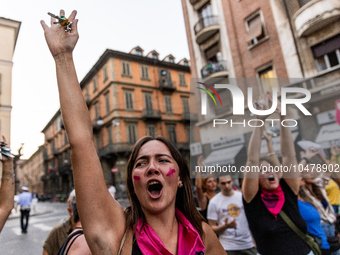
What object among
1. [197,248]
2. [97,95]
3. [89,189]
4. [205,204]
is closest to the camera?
[89,189]

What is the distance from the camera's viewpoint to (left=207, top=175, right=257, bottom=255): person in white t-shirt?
309cm

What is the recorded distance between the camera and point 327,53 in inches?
301

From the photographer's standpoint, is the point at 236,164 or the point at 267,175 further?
the point at 236,164

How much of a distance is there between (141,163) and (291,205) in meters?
1.55

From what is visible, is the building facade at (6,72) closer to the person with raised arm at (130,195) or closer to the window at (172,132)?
the person with raised arm at (130,195)

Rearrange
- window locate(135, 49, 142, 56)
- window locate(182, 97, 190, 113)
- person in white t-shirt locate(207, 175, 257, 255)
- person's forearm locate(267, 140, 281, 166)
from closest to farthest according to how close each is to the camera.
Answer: person's forearm locate(267, 140, 281, 166) → person in white t-shirt locate(207, 175, 257, 255) → window locate(135, 49, 142, 56) → window locate(182, 97, 190, 113)

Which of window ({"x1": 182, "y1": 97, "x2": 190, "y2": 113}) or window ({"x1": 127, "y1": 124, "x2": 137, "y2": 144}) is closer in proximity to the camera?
window ({"x1": 127, "y1": 124, "x2": 137, "y2": 144})

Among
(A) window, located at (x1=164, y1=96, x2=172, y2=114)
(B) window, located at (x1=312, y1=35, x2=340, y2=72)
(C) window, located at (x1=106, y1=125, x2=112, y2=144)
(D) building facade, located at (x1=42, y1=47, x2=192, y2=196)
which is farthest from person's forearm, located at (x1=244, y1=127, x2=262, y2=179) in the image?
(A) window, located at (x1=164, y1=96, x2=172, y2=114)

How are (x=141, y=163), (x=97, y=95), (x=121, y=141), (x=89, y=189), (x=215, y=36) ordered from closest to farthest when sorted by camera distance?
(x=89, y=189) → (x=141, y=163) → (x=215, y=36) → (x=97, y=95) → (x=121, y=141)

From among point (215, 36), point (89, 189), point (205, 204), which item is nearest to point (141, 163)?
point (89, 189)

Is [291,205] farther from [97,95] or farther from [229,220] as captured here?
[97,95]

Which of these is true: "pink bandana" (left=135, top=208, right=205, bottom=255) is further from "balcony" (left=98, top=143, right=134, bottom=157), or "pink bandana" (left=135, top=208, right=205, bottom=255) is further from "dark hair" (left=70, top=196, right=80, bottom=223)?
"balcony" (left=98, top=143, right=134, bottom=157)

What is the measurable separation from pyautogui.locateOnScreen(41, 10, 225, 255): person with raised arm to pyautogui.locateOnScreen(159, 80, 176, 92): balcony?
18.9m

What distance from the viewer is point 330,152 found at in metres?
2.53
